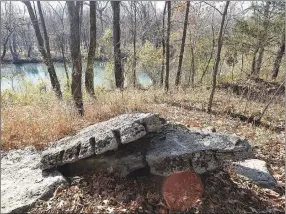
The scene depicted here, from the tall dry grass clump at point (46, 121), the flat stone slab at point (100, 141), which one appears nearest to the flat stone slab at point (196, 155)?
the flat stone slab at point (100, 141)

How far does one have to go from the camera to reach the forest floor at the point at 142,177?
11.6 ft

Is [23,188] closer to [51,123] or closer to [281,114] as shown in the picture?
[51,123]

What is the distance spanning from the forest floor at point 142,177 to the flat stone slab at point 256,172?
0.13 meters

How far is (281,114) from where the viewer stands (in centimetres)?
846

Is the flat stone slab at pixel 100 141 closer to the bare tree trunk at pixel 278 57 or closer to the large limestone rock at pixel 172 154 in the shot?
the large limestone rock at pixel 172 154

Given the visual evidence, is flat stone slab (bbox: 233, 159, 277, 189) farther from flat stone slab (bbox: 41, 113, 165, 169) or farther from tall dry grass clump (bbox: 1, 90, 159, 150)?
tall dry grass clump (bbox: 1, 90, 159, 150)

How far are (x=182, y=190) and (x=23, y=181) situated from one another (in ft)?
7.23

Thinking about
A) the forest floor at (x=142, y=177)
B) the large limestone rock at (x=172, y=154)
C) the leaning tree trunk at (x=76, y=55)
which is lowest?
the forest floor at (x=142, y=177)

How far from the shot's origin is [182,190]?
3.75 m

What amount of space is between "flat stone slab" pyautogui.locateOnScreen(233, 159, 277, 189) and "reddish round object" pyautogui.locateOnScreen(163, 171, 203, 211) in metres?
0.92

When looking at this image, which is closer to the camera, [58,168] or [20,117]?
[58,168]

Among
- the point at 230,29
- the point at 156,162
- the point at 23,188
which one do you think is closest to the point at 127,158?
the point at 156,162

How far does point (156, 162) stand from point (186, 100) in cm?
595

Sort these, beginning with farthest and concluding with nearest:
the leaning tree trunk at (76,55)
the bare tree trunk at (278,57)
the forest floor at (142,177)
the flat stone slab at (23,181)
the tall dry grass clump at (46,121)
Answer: the bare tree trunk at (278,57) < the leaning tree trunk at (76,55) < the tall dry grass clump at (46,121) < the forest floor at (142,177) < the flat stone slab at (23,181)
